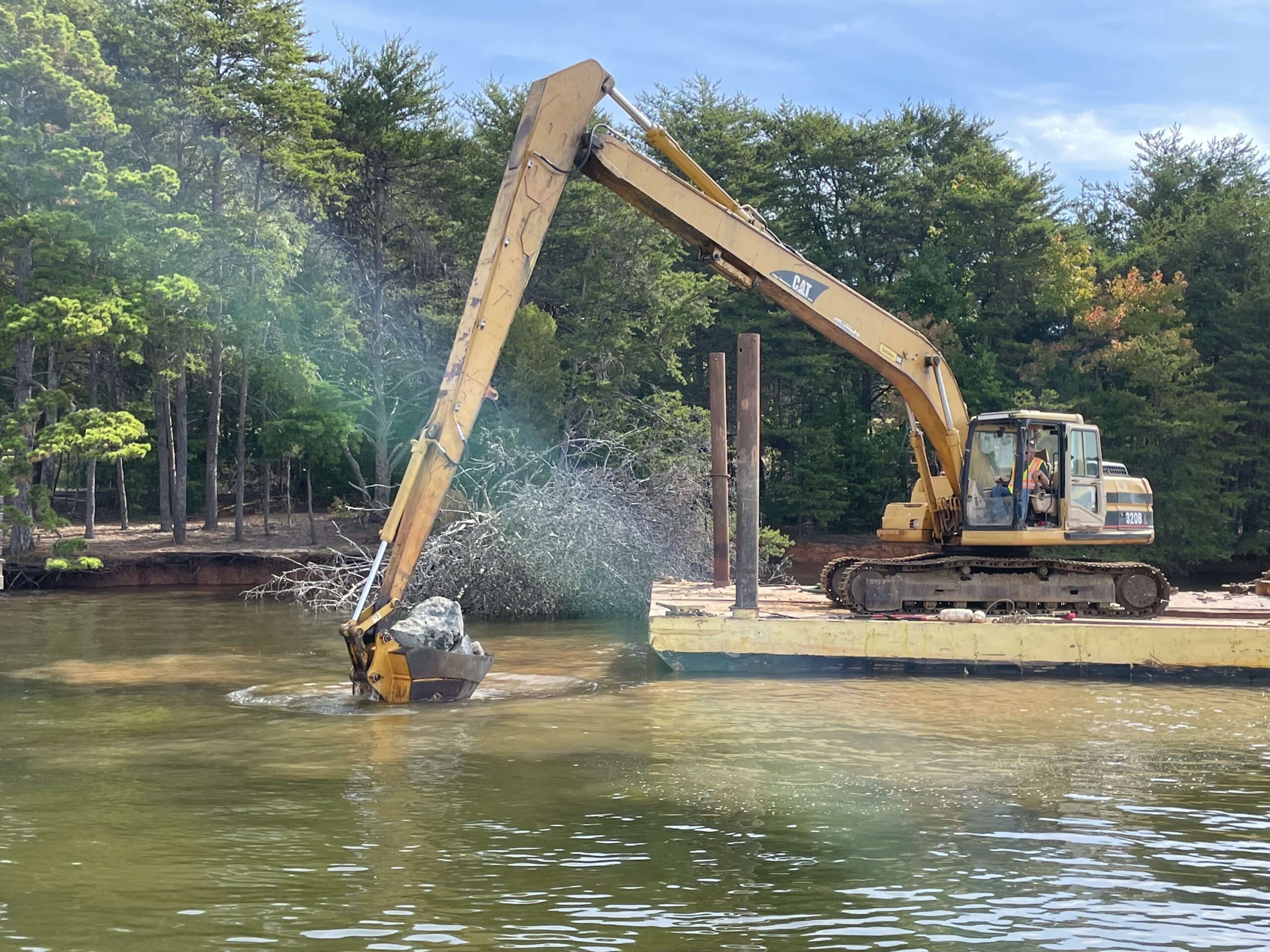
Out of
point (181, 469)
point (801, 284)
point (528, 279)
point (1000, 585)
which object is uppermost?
point (801, 284)

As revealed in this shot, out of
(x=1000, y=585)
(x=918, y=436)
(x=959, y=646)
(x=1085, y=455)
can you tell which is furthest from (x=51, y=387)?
(x=1085, y=455)

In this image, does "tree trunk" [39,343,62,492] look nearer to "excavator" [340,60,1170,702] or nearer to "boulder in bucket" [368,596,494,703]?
"boulder in bucket" [368,596,494,703]

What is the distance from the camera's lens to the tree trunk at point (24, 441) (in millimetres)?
26578

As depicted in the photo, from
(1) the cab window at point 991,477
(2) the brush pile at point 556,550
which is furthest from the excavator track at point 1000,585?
(2) the brush pile at point 556,550

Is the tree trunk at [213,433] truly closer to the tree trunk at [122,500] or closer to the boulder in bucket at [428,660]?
the tree trunk at [122,500]

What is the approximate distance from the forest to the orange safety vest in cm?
1115

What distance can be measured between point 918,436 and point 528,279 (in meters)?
5.73

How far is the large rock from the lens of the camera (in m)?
13.2

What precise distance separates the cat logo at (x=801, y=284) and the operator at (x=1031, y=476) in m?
3.15

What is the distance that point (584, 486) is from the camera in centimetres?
2283

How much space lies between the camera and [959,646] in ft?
48.4

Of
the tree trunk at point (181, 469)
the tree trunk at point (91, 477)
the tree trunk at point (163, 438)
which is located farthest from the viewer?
the tree trunk at point (163, 438)

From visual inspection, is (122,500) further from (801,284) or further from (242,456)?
(801,284)

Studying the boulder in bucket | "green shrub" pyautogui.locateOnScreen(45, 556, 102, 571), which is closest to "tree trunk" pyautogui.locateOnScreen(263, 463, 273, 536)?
"green shrub" pyautogui.locateOnScreen(45, 556, 102, 571)
